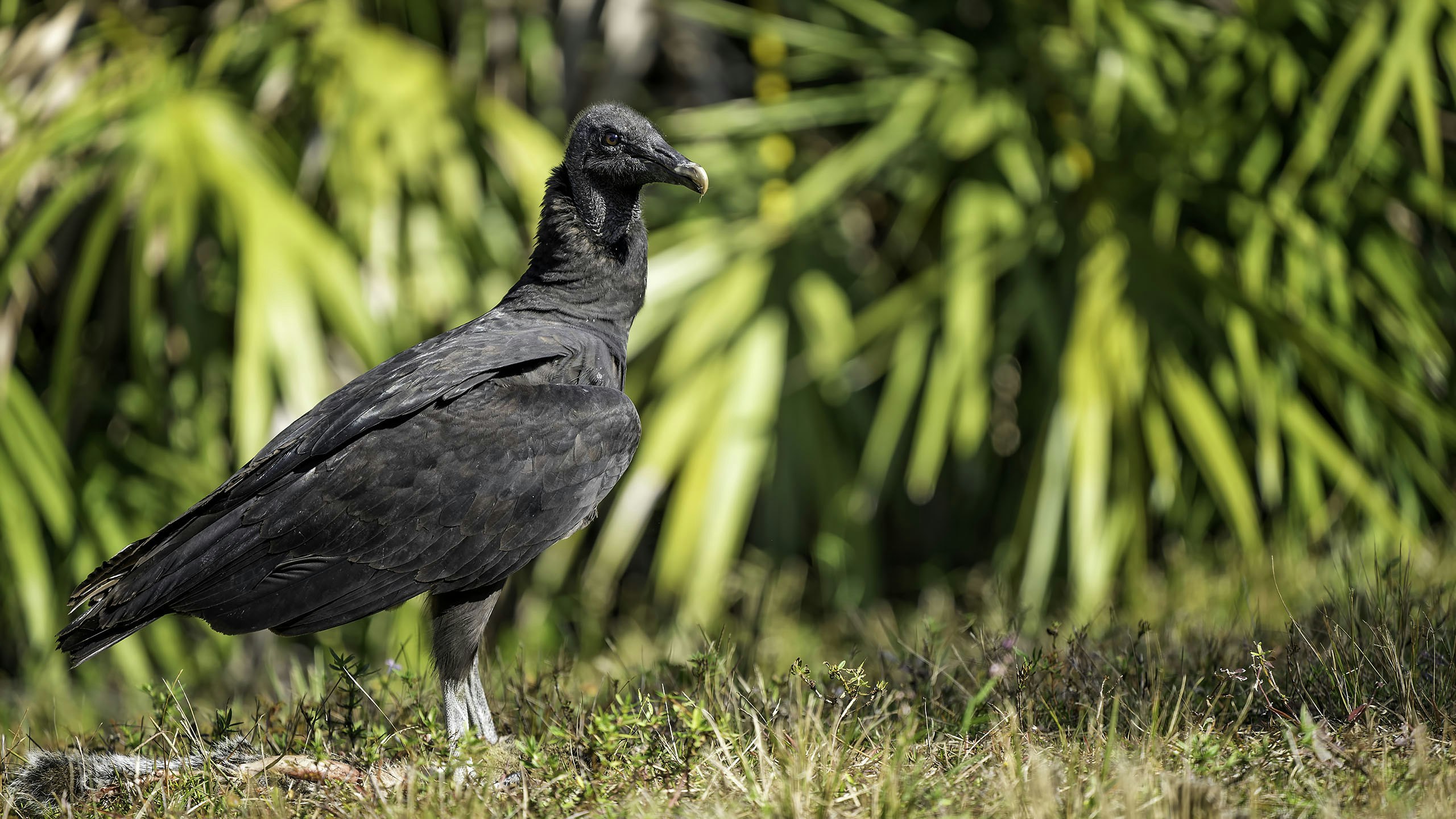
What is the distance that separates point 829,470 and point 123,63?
3.22 meters

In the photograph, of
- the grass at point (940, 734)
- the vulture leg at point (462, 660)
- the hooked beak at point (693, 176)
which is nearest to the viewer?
the grass at point (940, 734)

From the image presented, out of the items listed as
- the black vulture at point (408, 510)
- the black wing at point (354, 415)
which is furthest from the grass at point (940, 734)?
the black wing at point (354, 415)

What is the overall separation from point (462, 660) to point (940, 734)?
102 cm

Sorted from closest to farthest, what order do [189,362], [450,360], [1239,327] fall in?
1. [450,360]
2. [1239,327]
3. [189,362]

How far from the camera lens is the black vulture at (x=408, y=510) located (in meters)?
2.35

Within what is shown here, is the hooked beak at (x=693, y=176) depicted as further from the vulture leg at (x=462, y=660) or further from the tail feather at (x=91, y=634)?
the tail feather at (x=91, y=634)

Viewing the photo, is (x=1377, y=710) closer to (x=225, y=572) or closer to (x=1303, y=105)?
(x=225, y=572)

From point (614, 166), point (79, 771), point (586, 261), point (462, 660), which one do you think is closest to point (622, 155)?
point (614, 166)

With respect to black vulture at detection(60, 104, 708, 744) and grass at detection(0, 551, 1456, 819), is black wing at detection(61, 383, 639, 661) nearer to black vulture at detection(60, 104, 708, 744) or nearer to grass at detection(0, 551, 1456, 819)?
black vulture at detection(60, 104, 708, 744)

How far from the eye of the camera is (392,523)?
2.40 m

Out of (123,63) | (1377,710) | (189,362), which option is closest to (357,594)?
(1377,710)

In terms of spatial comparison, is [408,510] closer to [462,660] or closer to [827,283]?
[462,660]

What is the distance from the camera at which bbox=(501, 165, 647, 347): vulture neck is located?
9.29ft

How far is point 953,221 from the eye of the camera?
14.5ft
